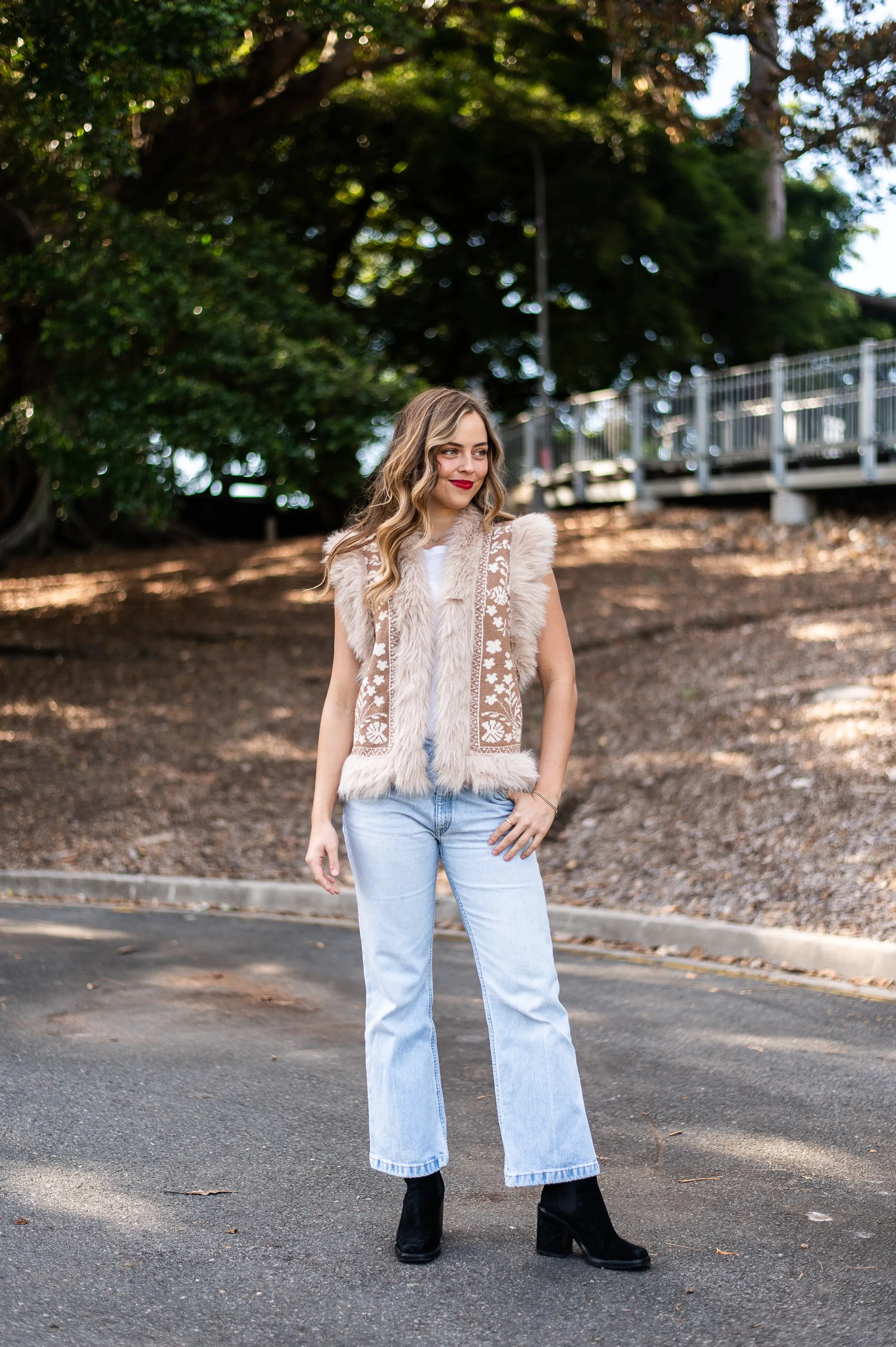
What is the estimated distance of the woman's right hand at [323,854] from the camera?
3.47 meters

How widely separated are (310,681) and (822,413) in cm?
717

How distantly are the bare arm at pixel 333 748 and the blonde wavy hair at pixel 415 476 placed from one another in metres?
0.17

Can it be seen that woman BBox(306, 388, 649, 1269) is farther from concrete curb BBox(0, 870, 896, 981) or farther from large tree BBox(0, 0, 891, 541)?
large tree BBox(0, 0, 891, 541)

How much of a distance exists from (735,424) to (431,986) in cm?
1583

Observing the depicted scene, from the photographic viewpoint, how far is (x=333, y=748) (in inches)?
138

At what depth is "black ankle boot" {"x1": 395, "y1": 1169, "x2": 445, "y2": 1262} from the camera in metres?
3.38

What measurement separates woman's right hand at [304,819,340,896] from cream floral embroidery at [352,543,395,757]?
237 mm

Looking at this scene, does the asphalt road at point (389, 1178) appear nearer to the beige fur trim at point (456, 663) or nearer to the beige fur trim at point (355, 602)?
the beige fur trim at point (456, 663)

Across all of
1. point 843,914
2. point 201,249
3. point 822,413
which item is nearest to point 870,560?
point 822,413

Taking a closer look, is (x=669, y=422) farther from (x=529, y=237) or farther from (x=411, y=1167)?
(x=411, y=1167)

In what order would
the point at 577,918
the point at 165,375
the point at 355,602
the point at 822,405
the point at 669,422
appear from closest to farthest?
the point at 355,602 → the point at 577,918 → the point at 165,375 → the point at 822,405 → the point at 669,422

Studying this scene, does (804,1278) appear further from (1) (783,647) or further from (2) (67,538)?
(2) (67,538)

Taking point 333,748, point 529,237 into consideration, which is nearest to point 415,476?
point 333,748

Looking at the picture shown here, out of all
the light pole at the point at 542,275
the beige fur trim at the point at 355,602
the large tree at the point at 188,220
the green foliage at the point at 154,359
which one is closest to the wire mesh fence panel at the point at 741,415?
the large tree at the point at 188,220
